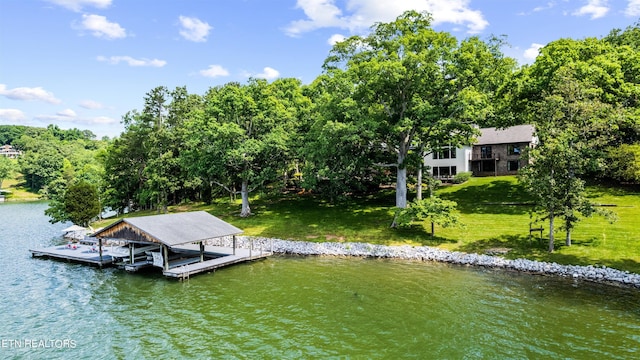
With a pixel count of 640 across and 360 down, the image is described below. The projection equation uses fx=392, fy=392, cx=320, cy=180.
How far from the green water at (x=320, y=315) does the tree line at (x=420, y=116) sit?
9.08 m

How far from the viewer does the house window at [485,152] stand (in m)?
60.2

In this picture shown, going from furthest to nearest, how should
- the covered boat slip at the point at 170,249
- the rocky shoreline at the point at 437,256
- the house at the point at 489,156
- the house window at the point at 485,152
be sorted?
the house window at the point at 485,152 → the house at the point at 489,156 → the covered boat slip at the point at 170,249 → the rocky shoreline at the point at 437,256

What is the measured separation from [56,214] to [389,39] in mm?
45457

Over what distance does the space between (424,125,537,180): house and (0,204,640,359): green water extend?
34.6m

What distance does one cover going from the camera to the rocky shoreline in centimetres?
2542

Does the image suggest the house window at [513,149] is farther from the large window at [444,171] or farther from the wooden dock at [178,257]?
the wooden dock at [178,257]

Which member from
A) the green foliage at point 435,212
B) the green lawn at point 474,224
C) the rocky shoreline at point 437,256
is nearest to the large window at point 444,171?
the green lawn at point 474,224

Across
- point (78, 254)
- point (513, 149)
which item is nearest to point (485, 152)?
point (513, 149)

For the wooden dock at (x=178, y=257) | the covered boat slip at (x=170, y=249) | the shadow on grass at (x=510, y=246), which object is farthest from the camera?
the shadow on grass at (x=510, y=246)

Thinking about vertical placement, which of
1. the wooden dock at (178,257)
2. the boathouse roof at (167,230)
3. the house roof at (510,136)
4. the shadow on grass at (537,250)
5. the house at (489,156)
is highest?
the house roof at (510,136)

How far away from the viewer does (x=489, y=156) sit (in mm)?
60250

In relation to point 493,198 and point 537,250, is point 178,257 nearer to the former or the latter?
point 537,250

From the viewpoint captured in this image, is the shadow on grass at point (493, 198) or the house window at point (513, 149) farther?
the house window at point (513, 149)

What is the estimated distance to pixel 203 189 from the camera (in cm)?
6356
